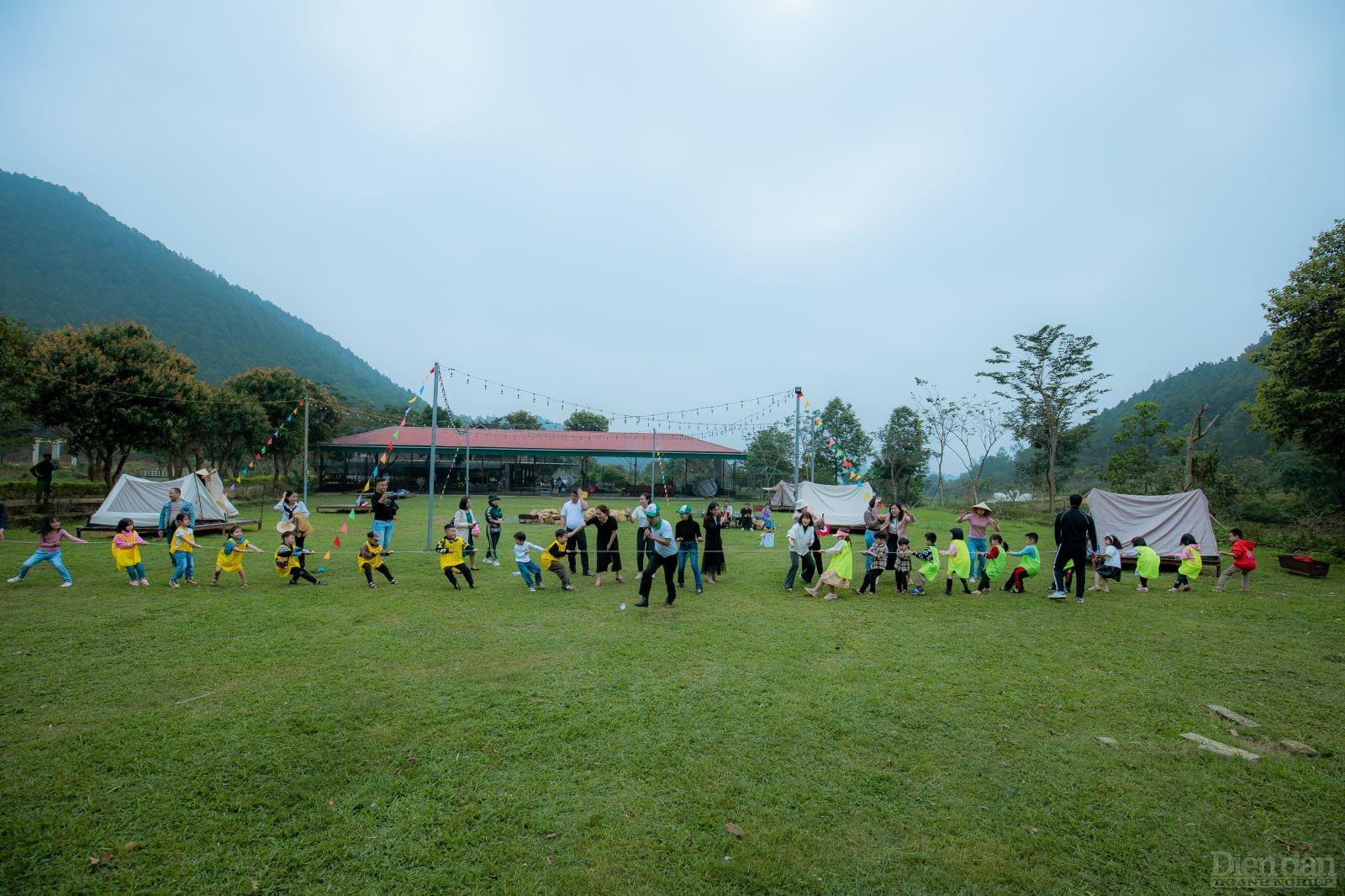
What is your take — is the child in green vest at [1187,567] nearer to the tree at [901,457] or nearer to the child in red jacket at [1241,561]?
the child in red jacket at [1241,561]

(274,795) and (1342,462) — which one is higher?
(1342,462)

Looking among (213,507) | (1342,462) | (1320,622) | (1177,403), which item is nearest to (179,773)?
(1320,622)

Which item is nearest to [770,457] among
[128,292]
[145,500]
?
[145,500]

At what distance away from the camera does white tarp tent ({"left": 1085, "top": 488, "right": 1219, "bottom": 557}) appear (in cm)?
1305

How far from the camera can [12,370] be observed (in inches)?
665

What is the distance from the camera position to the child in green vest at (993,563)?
970 cm

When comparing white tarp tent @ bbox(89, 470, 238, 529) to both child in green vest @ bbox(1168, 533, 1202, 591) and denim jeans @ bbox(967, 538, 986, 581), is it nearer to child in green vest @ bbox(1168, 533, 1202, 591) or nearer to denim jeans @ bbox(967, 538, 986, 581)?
denim jeans @ bbox(967, 538, 986, 581)

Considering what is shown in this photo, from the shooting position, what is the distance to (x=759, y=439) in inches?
1558

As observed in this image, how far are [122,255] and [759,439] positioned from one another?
352ft

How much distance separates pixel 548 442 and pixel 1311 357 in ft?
110

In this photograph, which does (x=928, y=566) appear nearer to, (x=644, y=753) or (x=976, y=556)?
(x=976, y=556)

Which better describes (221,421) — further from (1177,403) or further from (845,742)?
(1177,403)

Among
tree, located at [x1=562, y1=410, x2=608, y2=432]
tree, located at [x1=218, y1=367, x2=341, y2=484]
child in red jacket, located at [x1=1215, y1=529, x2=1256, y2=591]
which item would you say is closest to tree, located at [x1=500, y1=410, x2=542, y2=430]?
tree, located at [x1=562, y1=410, x2=608, y2=432]

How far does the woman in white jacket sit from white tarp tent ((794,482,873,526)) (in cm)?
926
